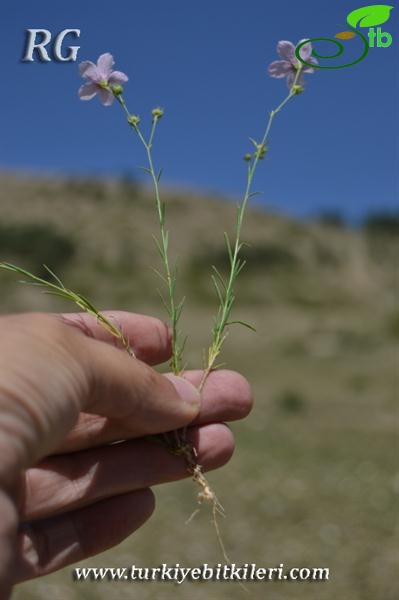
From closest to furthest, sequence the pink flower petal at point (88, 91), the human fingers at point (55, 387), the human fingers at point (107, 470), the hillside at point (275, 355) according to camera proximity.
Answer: the human fingers at point (55, 387), the human fingers at point (107, 470), the pink flower petal at point (88, 91), the hillside at point (275, 355)

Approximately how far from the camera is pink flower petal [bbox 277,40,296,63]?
2186 mm

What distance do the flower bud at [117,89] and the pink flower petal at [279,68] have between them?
46 cm

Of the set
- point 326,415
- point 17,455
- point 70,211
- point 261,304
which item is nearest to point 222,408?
point 17,455

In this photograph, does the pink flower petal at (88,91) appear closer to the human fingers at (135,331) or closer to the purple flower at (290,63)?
the purple flower at (290,63)

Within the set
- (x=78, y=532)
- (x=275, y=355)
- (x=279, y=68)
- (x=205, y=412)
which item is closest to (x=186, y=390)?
(x=205, y=412)

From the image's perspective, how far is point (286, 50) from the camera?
221 cm

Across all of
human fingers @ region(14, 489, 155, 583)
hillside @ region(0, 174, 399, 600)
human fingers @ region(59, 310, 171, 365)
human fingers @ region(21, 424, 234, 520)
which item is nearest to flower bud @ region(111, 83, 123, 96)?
human fingers @ region(59, 310, 171, 365)

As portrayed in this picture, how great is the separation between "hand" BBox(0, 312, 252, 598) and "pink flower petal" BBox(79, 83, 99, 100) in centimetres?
66

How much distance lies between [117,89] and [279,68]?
19.9 inches

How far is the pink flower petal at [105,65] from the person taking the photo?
6.98 feet

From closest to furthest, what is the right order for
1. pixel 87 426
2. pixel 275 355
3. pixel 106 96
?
pixel 87 426 → pixel 106 96 → pixel 275 355

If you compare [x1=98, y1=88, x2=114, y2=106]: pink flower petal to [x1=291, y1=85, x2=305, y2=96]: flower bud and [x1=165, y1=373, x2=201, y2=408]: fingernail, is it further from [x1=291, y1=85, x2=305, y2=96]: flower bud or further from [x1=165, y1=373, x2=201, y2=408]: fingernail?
[x1=165, y1=373, x2=201, y2=408]: fingernail

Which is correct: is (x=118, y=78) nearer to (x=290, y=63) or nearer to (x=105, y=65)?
(x=105, y=65)

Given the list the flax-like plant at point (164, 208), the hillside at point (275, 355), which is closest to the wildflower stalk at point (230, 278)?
the flax-like plant at point (164, 208)
